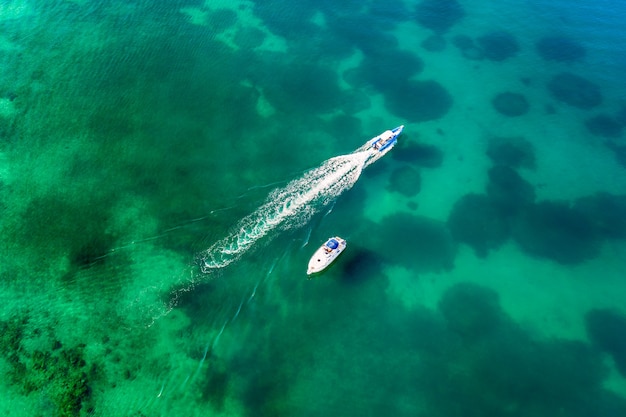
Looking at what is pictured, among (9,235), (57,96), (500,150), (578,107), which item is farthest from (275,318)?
(578,107)

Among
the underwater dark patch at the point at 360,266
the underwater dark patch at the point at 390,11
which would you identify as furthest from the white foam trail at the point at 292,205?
the underwater dark patch at the point at 390,11

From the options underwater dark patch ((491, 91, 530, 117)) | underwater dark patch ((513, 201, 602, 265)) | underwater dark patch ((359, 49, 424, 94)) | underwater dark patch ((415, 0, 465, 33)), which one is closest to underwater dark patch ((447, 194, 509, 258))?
underwater dark patch ((513, 201, 602, 265))

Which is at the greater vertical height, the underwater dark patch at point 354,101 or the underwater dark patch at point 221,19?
the underwater dark patch at point 221,19

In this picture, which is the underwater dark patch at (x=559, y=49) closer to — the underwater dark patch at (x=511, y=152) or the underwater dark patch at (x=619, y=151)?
the underwater dark patch at (x=619, y=151)

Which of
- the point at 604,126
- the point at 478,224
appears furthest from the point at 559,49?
the point at 478,224

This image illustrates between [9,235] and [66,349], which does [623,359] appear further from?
[9,235]
